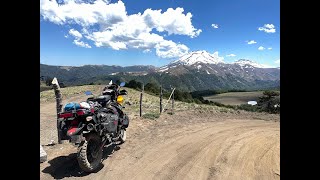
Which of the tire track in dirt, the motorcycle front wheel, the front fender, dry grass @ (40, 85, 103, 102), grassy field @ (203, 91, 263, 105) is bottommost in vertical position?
grassy field @ (203, 91, 263, 105)

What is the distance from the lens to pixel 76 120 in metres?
8.49

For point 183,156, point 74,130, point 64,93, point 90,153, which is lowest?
point 183,156

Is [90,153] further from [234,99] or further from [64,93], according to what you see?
[234,99]

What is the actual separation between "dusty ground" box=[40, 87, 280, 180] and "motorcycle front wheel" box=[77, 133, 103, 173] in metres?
0.28

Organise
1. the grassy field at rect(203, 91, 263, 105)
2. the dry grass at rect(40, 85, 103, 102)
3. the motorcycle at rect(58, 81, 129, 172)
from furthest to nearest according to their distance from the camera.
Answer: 1. the grassy field at rect(203, 91, 263, 105)
2. the dry grass at rect(40, 85, 103, 102)
3. the motorcycle at rect(58, 81, 129, 172)

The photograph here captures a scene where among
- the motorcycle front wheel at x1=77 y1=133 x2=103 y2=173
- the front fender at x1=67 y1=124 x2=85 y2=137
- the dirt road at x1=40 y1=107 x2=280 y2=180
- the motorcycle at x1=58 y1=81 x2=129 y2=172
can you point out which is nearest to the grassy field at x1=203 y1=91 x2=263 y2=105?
the dirt road at x1=40 y1=107 x2=280 y2=180

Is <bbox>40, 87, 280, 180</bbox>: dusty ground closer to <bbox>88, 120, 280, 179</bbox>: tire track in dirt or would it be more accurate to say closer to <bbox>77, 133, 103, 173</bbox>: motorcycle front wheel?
<bbox>88, 120, 280, 179</bbox>: tire track in dirt

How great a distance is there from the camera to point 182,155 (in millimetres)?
10117

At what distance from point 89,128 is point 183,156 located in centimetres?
355

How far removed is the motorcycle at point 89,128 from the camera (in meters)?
8.09

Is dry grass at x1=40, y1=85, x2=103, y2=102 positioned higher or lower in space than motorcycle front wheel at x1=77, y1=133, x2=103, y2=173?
higher

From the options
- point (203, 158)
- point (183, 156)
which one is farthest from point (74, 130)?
point (203, 158)

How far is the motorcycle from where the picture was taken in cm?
809
